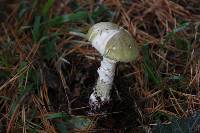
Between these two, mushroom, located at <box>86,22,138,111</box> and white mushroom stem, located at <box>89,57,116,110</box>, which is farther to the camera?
white mushroom stem, located at <box>89,57,116,110</box>

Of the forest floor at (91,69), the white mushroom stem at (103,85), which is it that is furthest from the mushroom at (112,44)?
the forest floor at (91,69)

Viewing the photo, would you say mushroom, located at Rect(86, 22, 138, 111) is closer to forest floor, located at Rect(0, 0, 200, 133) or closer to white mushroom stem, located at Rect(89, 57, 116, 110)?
white mushroom stem, located at Rect(89, 57, 116, 110)

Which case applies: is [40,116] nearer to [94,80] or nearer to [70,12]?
[94,80]

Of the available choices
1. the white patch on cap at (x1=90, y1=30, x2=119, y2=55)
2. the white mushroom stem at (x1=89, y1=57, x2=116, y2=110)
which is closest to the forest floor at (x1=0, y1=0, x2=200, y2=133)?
the white mushroom stem at (x1=89, y1=57, x2=116, y2=110)

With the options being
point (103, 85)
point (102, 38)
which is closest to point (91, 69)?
point (103, 85)

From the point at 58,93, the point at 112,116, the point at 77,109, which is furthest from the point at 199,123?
the point at 58,93

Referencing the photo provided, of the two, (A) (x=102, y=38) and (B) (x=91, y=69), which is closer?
(A) (x=102, y=38)

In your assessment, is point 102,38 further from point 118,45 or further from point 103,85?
point 103,85
